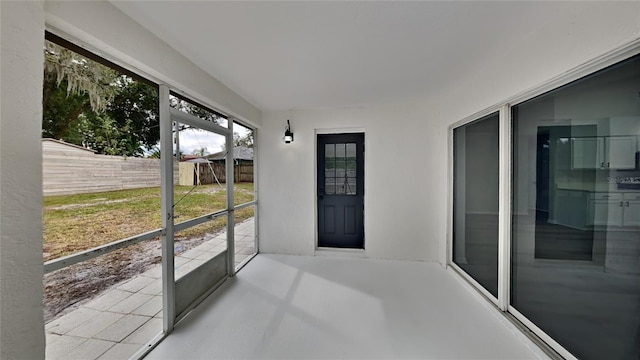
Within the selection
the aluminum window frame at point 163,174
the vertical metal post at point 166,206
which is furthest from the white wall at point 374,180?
the vertical metal post at point 166,206

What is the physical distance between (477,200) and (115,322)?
3521 millimetres

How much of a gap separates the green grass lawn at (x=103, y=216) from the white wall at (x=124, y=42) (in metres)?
0.88

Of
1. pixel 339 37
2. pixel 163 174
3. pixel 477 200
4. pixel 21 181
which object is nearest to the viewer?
pixel 21 181

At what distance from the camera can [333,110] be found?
370cm

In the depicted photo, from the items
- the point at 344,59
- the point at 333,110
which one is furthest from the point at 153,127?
the point at 333,110

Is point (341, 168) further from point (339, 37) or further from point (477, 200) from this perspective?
point (339, 37)

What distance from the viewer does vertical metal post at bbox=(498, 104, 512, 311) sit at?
6.75ft

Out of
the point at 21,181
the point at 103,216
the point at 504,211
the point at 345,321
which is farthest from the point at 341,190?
the point at 21,181

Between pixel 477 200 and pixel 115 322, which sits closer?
pixel 115 322

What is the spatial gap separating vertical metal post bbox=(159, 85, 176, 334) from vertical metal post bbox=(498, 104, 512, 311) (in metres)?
2.93

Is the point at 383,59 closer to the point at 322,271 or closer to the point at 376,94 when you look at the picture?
the point at 376,94

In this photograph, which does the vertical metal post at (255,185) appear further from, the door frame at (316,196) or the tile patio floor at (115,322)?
the tile patio floor at (115,322)

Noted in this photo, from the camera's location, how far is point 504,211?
6.83 ft

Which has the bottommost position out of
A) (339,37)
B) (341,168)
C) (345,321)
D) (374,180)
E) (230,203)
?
(345,321)
